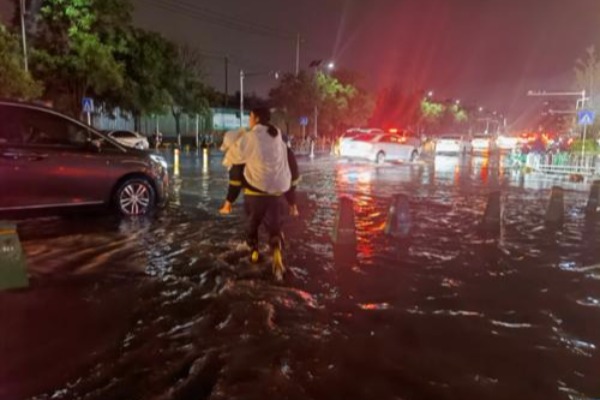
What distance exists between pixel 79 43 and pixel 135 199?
23.0m

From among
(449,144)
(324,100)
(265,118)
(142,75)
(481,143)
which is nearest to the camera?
(265,118)

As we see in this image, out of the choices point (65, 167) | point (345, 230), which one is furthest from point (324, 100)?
point (345, 230)

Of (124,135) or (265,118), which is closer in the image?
(265,118)

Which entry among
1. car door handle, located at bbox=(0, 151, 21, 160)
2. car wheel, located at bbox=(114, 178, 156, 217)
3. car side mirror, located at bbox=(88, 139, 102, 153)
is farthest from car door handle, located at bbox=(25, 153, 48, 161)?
car wheel, located at bbox=(114, 178, 156, 217)

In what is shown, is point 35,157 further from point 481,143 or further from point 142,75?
point 481,143

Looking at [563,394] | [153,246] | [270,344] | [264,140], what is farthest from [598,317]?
[153,246]

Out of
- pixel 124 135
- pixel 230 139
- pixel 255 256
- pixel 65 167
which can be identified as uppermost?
pixel 124 135

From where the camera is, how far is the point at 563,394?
3.70m

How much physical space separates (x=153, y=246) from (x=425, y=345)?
4467 mm

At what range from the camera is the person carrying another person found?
5.79 metres

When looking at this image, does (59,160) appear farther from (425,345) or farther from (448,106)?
(448,106)

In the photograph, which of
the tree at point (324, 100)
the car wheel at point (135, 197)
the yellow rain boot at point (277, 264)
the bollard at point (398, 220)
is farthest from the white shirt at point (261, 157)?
the tree at point (324, 100)

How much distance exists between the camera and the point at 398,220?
897 cm

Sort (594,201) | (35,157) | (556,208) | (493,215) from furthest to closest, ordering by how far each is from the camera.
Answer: (594,201)
(556,208)
(493,215)
(35,157)
